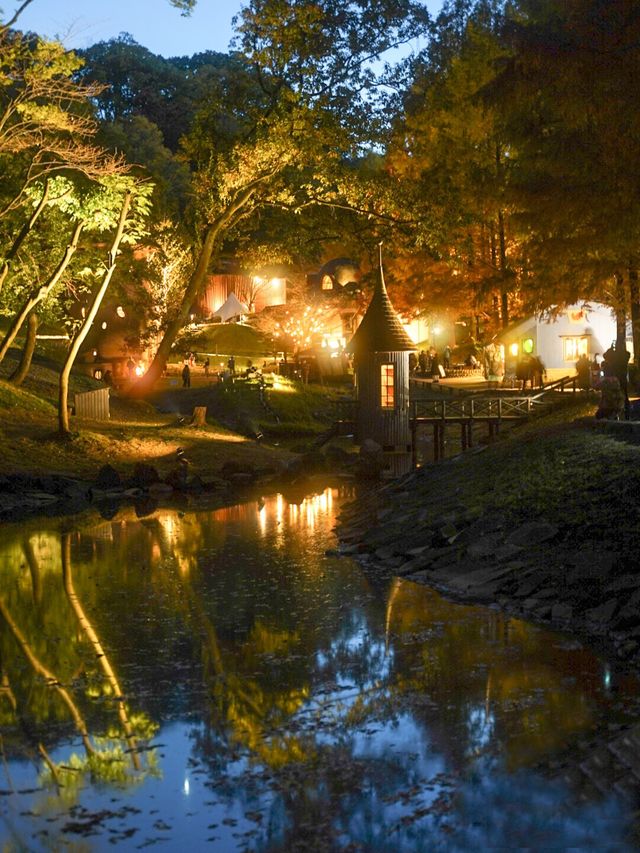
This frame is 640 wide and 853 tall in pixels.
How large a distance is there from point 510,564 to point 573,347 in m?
44.2

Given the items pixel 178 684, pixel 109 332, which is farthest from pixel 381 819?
pixel 109 332

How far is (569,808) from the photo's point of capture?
28.5ft

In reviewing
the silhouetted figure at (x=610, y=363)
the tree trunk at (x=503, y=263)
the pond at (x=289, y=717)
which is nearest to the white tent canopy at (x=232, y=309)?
the tree trunk at (x=503, y=263)

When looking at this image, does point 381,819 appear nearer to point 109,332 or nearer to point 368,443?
point 368,443

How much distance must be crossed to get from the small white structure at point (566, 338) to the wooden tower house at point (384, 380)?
1865cm

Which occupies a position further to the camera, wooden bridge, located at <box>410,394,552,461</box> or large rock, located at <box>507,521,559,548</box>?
wooden bridge, located at <box>410,394,552,461</box>

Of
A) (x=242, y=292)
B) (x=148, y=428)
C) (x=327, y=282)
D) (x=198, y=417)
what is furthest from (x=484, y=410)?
(x=242, y=292)

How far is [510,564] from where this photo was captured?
17.3m

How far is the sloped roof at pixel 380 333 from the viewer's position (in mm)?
40094

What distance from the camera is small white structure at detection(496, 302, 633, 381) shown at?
2296 inches

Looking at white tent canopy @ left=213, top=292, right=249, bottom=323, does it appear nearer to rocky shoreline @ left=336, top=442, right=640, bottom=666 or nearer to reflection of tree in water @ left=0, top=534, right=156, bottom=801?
rocky shoreline @ left=336, top=442, right=640, bottom=666

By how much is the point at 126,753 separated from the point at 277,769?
1.51 m

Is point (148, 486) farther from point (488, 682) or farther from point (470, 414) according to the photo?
point (488, 682)

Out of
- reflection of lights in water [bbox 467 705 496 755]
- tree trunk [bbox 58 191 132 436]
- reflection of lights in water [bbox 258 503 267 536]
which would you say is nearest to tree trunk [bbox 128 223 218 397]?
tree trunk [bbox 58 191 132 436]
